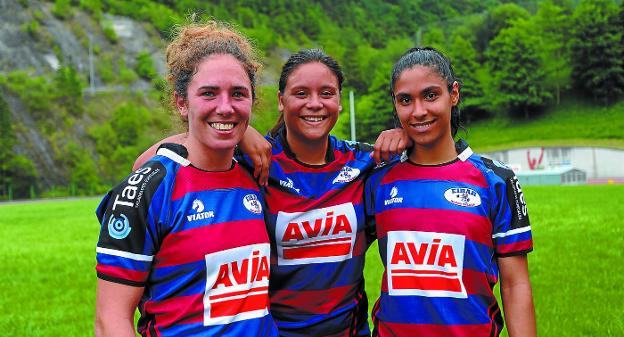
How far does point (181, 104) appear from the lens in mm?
2939

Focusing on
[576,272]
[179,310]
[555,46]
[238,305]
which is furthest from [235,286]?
[555,46]

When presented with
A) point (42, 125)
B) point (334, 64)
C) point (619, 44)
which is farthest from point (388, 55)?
point (334, 64)

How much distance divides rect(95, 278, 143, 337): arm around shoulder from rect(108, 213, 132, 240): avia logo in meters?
0.21

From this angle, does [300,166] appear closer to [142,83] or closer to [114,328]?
[114,328]

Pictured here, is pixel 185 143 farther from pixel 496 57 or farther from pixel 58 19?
pixel 58 19

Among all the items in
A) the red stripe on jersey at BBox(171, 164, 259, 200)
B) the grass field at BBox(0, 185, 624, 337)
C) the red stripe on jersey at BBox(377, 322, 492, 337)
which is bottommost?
the grass field at BBox(0, 185, 624, 337)

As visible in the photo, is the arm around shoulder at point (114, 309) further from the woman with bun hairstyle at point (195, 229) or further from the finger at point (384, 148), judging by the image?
the finger at point (384, 148)

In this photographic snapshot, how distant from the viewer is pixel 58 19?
9400cm

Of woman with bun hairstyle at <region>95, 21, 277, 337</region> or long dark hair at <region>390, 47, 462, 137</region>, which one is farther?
long dark hair at <region>390, 47, 462, 137</region>

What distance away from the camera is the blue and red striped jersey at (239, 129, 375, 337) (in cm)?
336

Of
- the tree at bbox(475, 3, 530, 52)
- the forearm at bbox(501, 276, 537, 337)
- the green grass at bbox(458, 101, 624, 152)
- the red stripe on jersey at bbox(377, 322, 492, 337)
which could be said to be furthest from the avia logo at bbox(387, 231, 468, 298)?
the tree at bbox(475, 3, 530, 52)

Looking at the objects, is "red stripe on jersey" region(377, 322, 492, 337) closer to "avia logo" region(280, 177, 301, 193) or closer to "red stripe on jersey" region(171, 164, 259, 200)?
"avia logo" region(280, 177, 301, 193)

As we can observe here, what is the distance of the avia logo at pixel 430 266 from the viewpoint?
306 cm

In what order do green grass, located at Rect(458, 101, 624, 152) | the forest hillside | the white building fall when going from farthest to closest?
the forest hillside, green grass, located at Rect(458, 101, 624, 152), the white building
